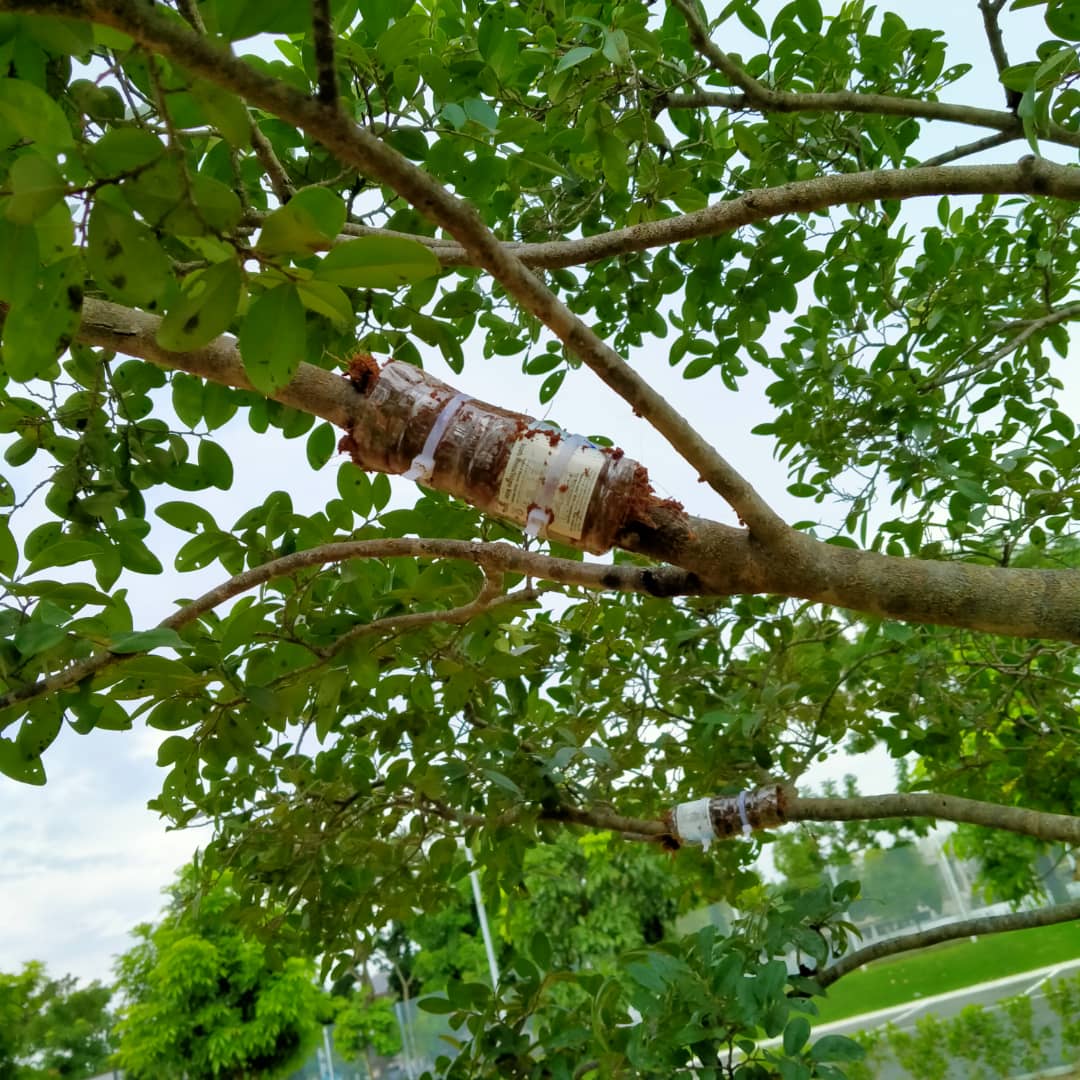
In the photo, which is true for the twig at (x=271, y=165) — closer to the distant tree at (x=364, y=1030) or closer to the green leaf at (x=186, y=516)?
the green leaf at (x=186, y=516)

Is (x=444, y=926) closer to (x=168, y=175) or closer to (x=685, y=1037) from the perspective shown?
(x=685, y=1037)

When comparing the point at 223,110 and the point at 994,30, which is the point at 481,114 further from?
the point at 994,30

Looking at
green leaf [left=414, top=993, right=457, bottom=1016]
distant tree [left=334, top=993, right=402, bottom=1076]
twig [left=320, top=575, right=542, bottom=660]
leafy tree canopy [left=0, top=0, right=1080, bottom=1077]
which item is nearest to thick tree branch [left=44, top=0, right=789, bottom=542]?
leafy tree canopy [left=0, top=0, right=1080, bottom=1077]

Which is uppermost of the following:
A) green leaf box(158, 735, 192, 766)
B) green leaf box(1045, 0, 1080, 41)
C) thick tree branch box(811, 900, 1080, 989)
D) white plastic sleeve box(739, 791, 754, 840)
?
green leaf box(1045, 0, 1080, 41)

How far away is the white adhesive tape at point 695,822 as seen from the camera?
1.68 metres

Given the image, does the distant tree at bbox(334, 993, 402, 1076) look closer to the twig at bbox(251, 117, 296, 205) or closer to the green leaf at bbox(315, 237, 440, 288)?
the twig at bbox(251, 117, 296, 205)

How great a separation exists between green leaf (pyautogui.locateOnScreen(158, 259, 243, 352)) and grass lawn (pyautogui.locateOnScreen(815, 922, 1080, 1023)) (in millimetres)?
5218

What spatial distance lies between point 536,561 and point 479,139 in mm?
504

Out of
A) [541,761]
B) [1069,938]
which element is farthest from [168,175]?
[1069,938]

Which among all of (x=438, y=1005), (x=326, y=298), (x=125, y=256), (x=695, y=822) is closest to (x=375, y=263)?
(x=326, y=298)

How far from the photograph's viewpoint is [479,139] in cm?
111

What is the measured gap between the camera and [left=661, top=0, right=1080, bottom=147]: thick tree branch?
1.29 m

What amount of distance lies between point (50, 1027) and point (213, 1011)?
17.3 ft

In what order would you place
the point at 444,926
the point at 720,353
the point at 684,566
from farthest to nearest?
the point at 444,926, the point at 720,353, the point at 684,566
